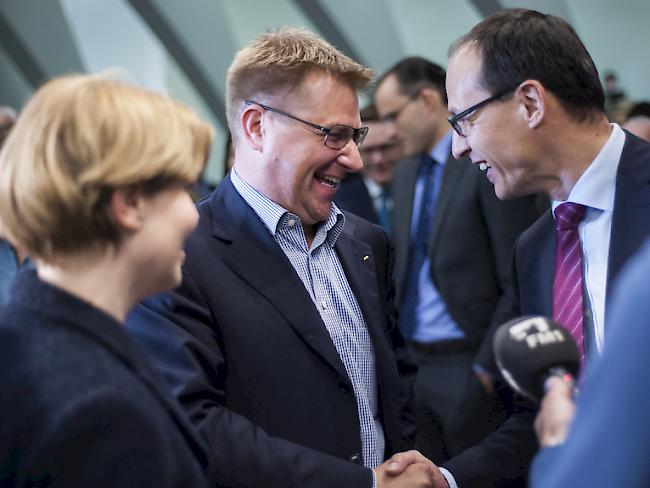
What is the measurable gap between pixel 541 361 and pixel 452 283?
2468 millimetres

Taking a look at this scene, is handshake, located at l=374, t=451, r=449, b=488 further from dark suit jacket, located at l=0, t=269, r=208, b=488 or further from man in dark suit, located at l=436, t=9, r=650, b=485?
dark suit jacket, located at l=0, t=269, r=208, b=488

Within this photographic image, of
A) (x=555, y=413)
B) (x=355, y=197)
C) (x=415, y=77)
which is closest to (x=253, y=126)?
(x=555, y=413)

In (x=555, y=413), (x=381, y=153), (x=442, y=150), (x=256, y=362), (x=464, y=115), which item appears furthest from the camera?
(x=381, y=153)

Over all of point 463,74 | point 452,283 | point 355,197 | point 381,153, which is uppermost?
point 463,74

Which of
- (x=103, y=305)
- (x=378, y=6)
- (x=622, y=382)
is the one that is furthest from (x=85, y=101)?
(x=378, y=6)

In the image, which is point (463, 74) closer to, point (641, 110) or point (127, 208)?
point (127, 208)

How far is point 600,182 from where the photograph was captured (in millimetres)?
2434

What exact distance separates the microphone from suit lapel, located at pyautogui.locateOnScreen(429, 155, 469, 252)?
8.11 ft

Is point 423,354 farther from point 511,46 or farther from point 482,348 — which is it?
point 511,46

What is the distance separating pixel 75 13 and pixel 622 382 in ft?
38.6

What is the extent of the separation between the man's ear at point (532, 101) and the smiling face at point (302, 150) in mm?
486

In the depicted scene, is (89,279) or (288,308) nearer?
(89,279)

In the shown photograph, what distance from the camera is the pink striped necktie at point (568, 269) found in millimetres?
2414

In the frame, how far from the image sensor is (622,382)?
1.18 metres
